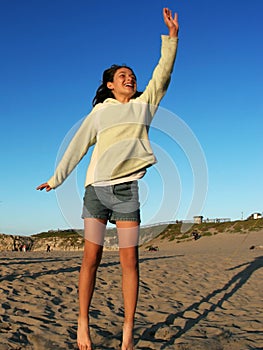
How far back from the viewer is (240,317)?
19.9 ft

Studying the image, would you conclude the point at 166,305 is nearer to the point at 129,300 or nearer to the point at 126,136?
the point at 129,300

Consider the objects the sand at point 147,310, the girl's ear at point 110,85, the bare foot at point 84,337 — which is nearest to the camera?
the bare foot at point 84,337

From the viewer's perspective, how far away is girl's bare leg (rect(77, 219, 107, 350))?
3227 millimetres

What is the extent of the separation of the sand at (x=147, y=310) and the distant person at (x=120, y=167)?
1.00 meters

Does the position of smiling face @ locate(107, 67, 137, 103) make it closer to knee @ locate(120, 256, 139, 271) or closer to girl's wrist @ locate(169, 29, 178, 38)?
girl's wrist @ locate(169, 29, 178, 38)

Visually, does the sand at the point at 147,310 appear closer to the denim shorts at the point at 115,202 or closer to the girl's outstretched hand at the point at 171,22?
the denim shorts at the point at 115,202

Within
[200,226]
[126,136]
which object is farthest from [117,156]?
[200,226]

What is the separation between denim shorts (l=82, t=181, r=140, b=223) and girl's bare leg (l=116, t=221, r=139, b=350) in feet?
0.22

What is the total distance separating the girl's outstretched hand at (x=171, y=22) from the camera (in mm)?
3168

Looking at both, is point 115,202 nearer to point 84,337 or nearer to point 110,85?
point 110,85

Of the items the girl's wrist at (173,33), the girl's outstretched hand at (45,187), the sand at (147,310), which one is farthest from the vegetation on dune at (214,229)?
the girl's wrist at (173,33)

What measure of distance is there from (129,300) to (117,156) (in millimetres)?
1108

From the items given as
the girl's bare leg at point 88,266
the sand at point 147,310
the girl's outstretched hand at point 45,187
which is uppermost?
the girl's outstretched hand at point 45,187

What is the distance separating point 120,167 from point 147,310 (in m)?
3.87
